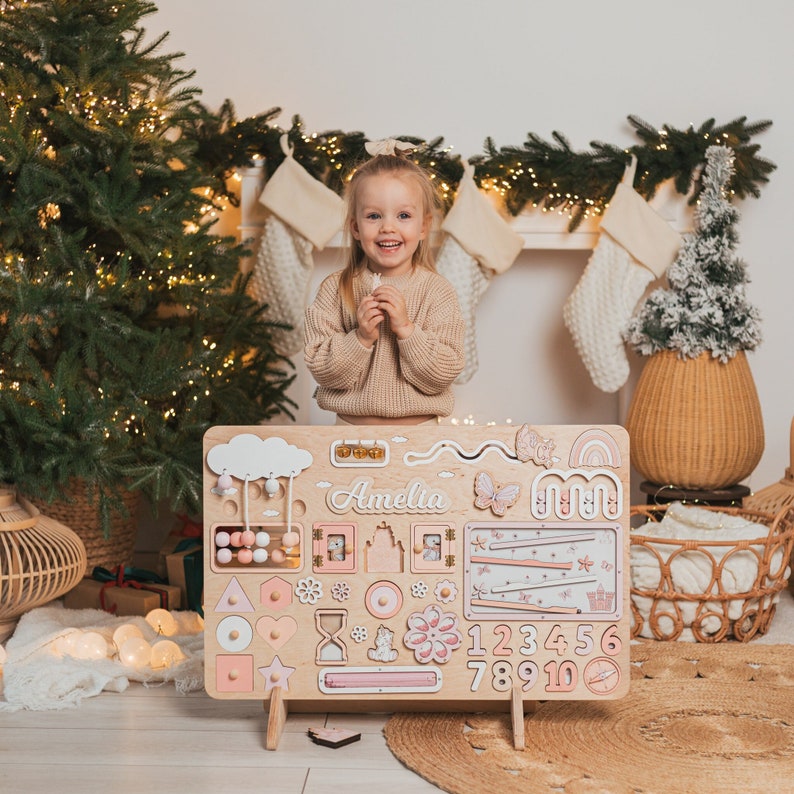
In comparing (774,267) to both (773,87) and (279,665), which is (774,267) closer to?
(773,87)

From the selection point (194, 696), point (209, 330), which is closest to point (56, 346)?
point (209, 330)

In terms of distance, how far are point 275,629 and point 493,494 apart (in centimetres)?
42

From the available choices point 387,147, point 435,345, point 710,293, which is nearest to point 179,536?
point 435,345

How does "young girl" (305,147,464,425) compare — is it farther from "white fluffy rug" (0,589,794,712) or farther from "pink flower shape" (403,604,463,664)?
"white fluffy rug" (0,589,794,712)

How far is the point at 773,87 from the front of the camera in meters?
2.91

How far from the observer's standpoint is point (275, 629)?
1.59m

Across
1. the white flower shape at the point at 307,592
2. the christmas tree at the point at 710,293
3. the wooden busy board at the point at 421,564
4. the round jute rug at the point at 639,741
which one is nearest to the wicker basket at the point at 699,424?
the christmas tree at the point at 710,293

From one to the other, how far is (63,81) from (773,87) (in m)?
2.04

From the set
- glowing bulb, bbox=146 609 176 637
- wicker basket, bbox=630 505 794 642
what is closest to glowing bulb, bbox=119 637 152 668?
glowing bulb, bbox=146 609 176 637

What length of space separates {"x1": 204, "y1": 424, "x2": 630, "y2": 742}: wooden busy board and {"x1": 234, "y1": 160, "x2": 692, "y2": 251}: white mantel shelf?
1320mm

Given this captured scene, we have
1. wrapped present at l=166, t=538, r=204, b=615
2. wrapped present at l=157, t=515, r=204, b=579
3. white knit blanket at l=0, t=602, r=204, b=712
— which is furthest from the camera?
wrapped present at l=157, t=515, r=204, b=579

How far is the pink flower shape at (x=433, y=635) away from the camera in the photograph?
5.22 feet

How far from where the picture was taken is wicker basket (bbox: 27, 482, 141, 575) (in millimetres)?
2420

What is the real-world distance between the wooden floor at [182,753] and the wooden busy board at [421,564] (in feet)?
0.31
